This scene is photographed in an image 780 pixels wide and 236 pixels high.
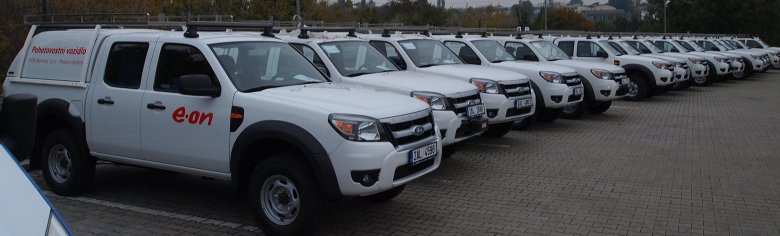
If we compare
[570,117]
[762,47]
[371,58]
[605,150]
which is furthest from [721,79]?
[371,58]

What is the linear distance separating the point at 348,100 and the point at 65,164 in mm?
3160

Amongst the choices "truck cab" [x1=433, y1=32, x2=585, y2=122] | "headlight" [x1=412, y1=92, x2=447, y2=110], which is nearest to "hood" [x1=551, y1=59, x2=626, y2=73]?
"truck cab" [x1=433, y1=32, x2=585, y2=122]

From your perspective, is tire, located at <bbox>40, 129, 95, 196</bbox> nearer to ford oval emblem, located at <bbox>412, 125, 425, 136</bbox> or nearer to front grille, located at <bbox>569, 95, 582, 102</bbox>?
ford oval emblem, located at <bbox>412, 125, 425, 136</bbox>

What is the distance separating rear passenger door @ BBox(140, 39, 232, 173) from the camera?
5492 mm

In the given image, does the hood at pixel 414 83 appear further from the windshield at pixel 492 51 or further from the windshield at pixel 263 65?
the windshield at pixel 492 51

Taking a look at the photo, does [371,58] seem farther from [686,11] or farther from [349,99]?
[686,11]

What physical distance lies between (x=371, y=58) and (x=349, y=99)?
12.4 ft

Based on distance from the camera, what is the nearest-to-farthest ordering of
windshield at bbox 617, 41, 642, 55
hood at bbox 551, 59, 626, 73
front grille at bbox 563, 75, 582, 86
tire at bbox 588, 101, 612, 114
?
1. front grille at bbox 563, 75, 582, 86
2. hood at bbox 551, 59, 626, 73
3. tire at bbox 588, 101, 612, 114
4. windshield at bbox 617, 41, 642, 55

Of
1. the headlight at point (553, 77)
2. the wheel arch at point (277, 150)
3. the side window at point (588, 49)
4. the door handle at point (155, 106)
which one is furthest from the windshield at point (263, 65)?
the side window at point (588, 49)

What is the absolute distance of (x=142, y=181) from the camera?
7578 mm

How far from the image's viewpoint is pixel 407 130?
5.36 meters

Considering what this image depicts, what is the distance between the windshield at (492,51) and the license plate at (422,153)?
7.21 metres

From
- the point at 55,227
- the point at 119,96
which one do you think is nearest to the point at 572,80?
the point at 119,96

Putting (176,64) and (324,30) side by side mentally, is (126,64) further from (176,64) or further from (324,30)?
(324,30)
